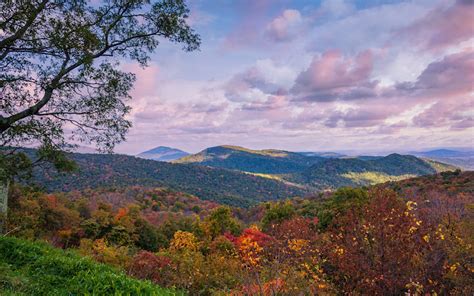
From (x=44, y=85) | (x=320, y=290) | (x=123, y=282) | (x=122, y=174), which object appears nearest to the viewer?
(x=123, y=282)

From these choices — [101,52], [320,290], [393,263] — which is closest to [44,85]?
[101,52]

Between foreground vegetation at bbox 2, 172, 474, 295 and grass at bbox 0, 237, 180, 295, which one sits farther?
foreground vegetation at bbox 2, 172, 474, 295

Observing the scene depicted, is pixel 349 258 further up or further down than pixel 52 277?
further down

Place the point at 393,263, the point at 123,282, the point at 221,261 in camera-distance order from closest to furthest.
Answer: the point at 123,282
the point at 393,263
the point at 221,261

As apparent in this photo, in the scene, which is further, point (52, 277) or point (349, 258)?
point (349, 258)

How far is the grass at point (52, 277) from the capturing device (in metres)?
7.04

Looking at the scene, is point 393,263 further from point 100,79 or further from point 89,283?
point 100,79

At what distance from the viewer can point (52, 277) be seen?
8.26 metres

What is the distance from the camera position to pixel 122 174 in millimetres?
149625

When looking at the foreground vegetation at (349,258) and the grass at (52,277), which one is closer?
the grass at (52,277)

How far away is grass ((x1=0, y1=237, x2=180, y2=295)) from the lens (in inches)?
277

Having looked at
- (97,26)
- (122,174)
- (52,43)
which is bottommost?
(122,174)

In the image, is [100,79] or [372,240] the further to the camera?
[100,79]

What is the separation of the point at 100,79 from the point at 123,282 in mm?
6567
